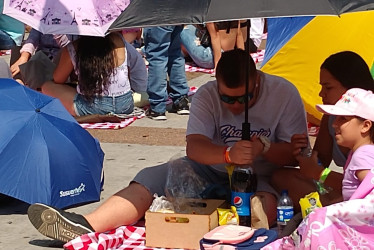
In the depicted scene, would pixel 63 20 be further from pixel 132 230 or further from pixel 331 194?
pixel 331 194

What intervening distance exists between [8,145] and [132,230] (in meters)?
0.88

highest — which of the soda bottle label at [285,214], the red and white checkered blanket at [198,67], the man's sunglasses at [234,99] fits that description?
the man's sunglasses at [234,99]

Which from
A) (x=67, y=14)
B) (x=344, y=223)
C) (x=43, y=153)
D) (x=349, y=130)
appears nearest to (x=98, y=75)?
(x=67, y=14)

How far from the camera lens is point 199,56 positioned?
37.5 feet

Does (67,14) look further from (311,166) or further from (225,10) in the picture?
(225,10)

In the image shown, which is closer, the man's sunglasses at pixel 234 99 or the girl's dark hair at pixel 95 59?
the man's sunglasses at pixel 234 99

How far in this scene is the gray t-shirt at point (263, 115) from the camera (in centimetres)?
505

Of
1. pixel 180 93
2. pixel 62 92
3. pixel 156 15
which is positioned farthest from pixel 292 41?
pixel 156 15

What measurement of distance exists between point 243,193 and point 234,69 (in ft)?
2.16

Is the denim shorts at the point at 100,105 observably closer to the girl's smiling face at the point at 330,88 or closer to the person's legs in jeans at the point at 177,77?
the person's legs in jeans at the point at 177,77

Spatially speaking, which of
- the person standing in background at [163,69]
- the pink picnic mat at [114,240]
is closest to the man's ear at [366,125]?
the pink picnic mat at [114,240]

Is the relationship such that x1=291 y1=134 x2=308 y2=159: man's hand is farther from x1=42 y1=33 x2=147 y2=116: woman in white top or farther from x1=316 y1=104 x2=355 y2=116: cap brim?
x1=42 y1=33 x2=147 y2=116: woman in white top

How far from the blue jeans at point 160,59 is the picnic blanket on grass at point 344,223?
14.5 ft

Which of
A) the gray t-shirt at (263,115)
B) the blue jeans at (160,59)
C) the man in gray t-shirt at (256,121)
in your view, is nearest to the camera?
the man in gray t-shirt at (256,121)
